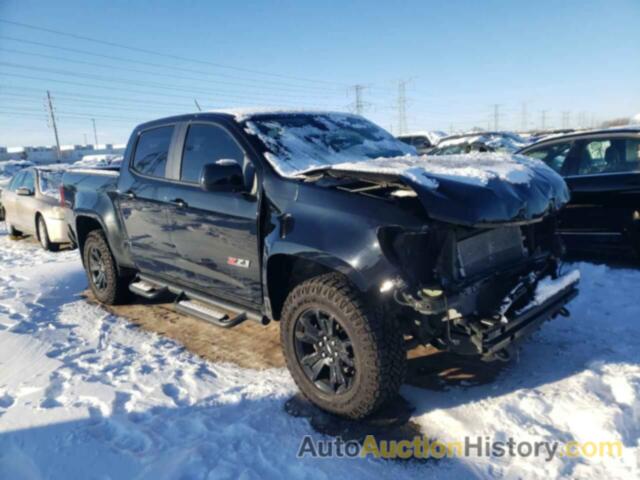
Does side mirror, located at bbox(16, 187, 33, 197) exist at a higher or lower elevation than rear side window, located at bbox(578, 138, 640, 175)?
lower

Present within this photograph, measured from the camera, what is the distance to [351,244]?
2.75 m

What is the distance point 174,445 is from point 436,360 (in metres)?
1.98

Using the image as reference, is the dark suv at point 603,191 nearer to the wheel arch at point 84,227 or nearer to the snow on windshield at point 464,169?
the snow on windshield at point 464,169

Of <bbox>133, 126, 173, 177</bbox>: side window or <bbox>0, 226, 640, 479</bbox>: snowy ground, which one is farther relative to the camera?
Answer: <bbox>133, 126, 173, 177</bbox>: side window

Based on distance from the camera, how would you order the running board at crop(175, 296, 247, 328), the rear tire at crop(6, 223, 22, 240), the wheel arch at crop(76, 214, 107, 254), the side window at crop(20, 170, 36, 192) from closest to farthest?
the running board at crop(175, 296, 247, 328) < the wheel arch at crop(76, 214, 107, 254) < the side window at crop(20, 170, 36, 192) < the rear tire at crop(6, 223, 22, 240)

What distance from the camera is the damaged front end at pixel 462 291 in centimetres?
259

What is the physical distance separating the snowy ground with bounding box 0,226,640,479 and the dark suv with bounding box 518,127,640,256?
4.07 feet

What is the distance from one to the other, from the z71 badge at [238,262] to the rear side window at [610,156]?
4441 mm

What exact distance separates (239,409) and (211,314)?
3.10 feet

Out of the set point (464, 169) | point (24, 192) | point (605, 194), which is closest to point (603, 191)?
point (605, 194)

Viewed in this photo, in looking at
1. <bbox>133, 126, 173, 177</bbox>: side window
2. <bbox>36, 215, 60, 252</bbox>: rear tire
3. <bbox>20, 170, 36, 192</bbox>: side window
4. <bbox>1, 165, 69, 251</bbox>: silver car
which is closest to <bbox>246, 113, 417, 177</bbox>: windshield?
<bbox>133, 126, 173, 177</bbox>: side window

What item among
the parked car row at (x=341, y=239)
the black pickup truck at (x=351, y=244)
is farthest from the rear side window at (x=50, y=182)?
the black pickup truck at (x=351, y=244)

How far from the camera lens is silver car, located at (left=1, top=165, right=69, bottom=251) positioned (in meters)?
8.96

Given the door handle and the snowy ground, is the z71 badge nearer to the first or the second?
the door handle
